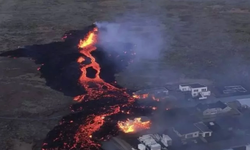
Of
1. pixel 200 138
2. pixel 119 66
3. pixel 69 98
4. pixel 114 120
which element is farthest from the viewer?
pixel 119 66

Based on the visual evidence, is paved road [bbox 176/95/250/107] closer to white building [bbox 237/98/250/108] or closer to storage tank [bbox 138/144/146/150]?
white building [bbox 237/98/250/108]

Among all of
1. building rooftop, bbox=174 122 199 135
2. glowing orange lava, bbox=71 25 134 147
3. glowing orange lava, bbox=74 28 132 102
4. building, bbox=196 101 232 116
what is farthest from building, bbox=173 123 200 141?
glowing orange lava, bbox=74 28 132 102

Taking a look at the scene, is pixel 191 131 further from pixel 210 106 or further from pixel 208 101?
pixel 208 101

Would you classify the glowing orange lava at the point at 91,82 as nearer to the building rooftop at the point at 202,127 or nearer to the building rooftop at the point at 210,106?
the building rooftop at the point at 210,106

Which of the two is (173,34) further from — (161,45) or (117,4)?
(117,4)

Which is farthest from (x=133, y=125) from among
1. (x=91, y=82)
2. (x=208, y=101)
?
(x=91, y=82)

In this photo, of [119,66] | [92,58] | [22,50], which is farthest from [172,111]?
[22,50]

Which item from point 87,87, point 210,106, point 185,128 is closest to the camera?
point 185,128
